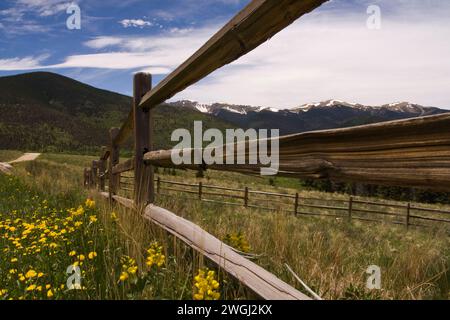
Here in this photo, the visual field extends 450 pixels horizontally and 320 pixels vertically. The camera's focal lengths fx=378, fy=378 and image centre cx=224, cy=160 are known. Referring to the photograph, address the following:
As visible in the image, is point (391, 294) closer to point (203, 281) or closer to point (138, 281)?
point (203, 281)

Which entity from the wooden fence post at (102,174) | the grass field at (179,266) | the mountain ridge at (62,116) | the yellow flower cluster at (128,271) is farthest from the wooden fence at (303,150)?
the mountain ridge at (62,116)

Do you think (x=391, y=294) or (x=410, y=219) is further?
(x=410, y=219)

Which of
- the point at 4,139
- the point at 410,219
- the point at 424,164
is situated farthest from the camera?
the point at 4,139

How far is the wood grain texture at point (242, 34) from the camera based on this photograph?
5.10 ft

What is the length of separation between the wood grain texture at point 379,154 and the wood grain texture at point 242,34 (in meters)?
0.51

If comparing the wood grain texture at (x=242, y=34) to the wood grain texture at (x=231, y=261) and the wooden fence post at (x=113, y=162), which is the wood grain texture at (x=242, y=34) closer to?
the wood grain texture at (x=231, y=261)

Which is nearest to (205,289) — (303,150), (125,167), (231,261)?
(231,261)

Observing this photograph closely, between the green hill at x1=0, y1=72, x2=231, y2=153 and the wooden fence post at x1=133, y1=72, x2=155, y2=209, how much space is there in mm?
81195

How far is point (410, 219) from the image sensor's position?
19766 millimetres

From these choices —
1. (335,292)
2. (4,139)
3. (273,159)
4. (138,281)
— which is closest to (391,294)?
(335,292)

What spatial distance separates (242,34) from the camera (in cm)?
187

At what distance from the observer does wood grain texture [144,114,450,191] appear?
1.09m

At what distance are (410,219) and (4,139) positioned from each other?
8293 centimetres

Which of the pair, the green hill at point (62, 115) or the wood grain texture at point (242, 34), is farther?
the green hill at point (62, 115)
